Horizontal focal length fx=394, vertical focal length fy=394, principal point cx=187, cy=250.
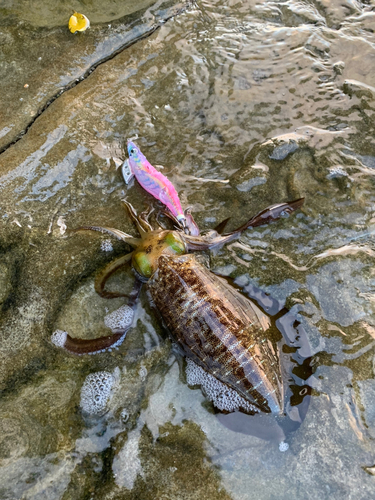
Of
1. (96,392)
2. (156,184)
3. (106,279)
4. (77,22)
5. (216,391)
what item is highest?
(77,22)

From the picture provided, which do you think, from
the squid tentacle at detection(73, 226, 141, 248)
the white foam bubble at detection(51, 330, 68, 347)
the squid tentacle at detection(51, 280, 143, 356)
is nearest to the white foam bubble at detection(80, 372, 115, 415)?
the squid tentacle at detection(51, 280, 143, 356)

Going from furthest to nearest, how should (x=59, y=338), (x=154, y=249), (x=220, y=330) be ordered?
(x=154, y=249) → (x=59, y=338) → (x=220, y=330)

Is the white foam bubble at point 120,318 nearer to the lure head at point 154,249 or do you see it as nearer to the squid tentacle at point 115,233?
the lure head at point 154,249

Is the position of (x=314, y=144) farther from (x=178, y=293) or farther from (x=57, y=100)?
(x=57, y=100)

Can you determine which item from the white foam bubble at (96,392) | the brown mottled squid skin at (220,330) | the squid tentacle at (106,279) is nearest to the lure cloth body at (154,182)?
the brown mottled squid skin at (220,330)

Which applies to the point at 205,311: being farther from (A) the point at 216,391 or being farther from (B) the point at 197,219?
(B) the point at 197,219

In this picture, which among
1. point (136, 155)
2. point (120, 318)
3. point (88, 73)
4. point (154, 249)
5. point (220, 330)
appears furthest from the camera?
point (88, 73)

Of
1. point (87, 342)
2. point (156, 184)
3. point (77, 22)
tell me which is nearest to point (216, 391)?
point (87, 342)
